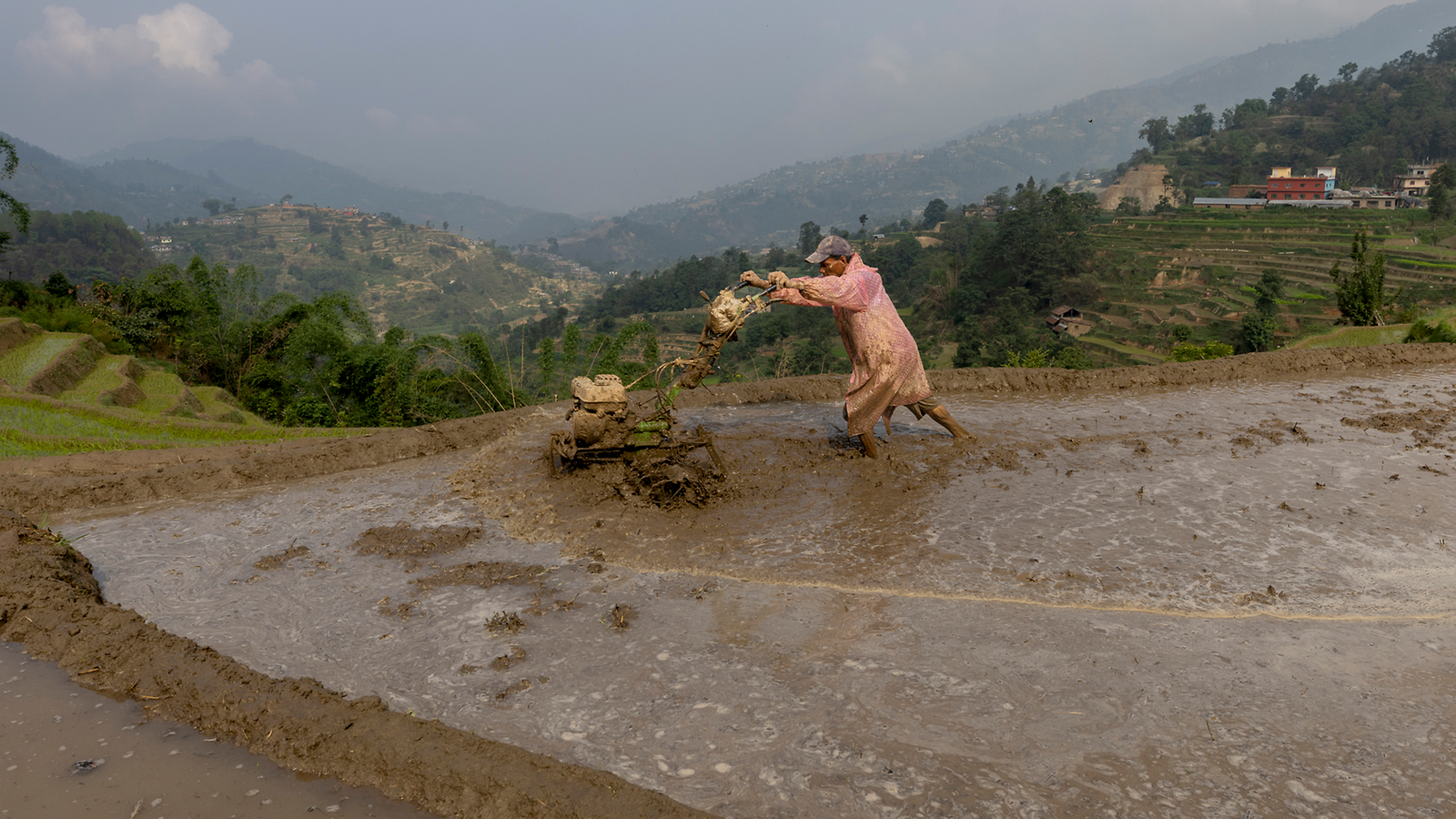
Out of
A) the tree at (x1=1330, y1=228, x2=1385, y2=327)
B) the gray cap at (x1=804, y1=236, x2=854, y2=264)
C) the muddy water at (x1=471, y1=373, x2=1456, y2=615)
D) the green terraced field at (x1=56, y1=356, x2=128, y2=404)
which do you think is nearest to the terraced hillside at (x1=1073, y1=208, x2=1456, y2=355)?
the tree at (x1=1330, y1=228, x2=1385, y2=327)

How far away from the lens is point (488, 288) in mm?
105875

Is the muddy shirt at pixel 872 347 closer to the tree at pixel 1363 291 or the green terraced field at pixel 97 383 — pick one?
the green terraced field at pixel 97 383

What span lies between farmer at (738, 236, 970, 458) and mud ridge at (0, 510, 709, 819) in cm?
493

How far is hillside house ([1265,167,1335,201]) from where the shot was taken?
6931cm

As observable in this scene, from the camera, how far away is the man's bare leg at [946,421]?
328 inches

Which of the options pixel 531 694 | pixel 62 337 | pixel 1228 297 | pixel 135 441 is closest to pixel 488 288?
pixel 1228 297

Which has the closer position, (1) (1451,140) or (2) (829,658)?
(2) (829,658)

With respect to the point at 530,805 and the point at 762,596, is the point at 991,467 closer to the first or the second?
the point at 762,596

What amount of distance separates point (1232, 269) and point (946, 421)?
2107 inches

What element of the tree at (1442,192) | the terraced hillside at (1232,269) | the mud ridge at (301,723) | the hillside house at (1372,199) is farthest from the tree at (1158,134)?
the mud ridge at (301,723)

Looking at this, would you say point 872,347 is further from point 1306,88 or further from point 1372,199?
point 1306,88

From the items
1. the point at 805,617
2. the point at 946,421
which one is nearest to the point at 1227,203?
the point at 946,421

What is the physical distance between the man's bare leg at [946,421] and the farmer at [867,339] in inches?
14.9

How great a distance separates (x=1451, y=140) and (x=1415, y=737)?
104597 millimetres
